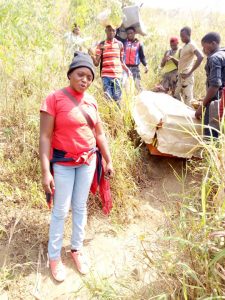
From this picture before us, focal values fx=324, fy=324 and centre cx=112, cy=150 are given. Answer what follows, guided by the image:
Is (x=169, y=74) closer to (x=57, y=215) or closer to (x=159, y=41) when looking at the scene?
(x=159, y=41)

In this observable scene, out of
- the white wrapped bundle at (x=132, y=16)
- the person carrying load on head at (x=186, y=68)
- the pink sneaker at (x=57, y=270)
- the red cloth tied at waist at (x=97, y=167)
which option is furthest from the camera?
the white wrapped bundle at (x=132, y=16)

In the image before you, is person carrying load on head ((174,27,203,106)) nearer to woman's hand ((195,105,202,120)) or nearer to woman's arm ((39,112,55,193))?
woman's hand ((195,105,202,120))

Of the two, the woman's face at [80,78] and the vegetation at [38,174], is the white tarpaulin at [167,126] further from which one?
the woman's face at [80,78]

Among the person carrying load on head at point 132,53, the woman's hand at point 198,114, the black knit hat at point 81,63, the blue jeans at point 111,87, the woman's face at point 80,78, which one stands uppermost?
the person carrying load on head at point 132,53

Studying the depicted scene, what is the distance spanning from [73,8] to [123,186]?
2.67 metres

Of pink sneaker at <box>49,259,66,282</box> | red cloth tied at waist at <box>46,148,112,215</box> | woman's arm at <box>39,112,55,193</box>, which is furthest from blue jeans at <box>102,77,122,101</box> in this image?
pink sneaker at <box>49,259,66,282</box>

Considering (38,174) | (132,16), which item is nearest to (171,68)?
(132,16)

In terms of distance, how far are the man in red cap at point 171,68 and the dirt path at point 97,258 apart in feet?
8.92

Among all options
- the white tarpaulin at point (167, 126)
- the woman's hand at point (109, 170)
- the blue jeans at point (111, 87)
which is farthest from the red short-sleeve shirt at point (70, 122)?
the blue jeans at point (111, 87)

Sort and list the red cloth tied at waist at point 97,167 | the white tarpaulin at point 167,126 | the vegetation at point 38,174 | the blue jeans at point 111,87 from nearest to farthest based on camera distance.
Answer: the vegetation at point 38,174
the red cloth tied at waist at point 97,167
the white tarpaulin at point 167,126
the blue jeans at point 111,87

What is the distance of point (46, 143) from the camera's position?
2.02 meters

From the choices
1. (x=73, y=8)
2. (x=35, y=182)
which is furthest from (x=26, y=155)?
(x=73, y=8)

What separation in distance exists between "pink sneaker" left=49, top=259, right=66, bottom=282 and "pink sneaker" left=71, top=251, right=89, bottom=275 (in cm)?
11

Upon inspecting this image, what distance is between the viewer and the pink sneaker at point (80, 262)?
7.59ft
